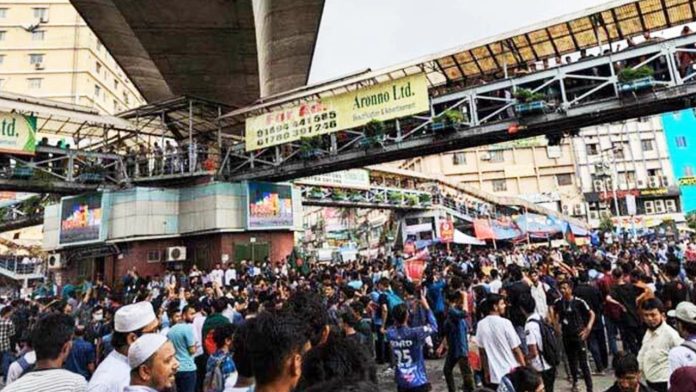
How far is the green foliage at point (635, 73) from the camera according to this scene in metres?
13.1

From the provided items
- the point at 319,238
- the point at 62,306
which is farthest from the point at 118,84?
the point at 62,306

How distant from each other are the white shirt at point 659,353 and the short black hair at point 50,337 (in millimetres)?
4836

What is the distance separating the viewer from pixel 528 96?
14609 millimetres

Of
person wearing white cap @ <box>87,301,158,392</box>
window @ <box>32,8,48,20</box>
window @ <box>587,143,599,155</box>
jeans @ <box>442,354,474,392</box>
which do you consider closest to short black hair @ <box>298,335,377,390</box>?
person wearing white cap @ <box>87,301,158,392</box>

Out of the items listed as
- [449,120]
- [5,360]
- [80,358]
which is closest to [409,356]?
[80,358]

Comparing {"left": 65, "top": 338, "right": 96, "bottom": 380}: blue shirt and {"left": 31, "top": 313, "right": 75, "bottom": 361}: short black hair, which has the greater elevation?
{"left": 31, "top": 313, "right": 75, "bottom": 361}: short black hair

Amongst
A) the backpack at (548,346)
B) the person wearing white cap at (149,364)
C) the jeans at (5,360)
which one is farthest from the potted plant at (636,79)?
the jeans at (5,360)

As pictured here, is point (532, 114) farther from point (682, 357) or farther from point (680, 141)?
point (680, 141)

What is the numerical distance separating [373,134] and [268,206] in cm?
710

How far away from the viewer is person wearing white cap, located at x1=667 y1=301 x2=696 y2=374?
3.21m

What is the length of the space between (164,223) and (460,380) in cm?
1696

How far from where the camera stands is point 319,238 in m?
59.0

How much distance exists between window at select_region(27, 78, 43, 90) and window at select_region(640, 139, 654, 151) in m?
64.0

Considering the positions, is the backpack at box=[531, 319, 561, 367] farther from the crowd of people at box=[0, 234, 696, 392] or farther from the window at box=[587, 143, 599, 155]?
the window at box=[587, 143, 599, 155]
